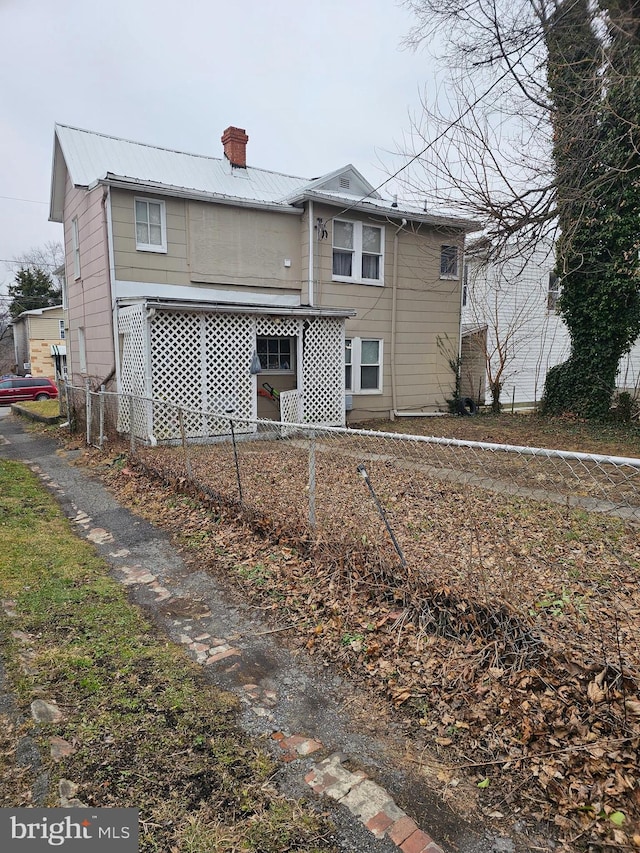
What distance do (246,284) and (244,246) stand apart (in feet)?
3.00

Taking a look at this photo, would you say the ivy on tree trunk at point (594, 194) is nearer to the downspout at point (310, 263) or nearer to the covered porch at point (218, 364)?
the covered porch at point (218, 364)

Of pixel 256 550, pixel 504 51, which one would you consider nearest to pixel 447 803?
pixel 256 550

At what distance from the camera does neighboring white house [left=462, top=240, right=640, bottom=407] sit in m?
17.3

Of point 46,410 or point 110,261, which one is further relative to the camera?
point 46,410

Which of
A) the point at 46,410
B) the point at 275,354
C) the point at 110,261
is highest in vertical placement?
the point at 110,261

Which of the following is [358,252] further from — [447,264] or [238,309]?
[238,309]

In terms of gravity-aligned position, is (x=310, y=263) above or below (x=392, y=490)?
above

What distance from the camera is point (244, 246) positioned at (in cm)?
1249

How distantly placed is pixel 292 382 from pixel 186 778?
11617 millimetres

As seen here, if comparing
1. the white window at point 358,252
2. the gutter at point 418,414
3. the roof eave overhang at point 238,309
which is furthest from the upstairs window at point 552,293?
the roof eave overhang at point 238,309

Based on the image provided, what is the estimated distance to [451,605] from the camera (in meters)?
3.35

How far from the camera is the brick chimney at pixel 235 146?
14.3 metres

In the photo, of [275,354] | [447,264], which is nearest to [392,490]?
[275,354]

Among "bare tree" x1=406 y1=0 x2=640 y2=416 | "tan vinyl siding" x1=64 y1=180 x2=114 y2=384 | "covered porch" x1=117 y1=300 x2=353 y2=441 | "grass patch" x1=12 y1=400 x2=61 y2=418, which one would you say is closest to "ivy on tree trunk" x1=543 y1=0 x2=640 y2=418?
"bare tree" x1=406 y1=0 x2=640 y2=416
